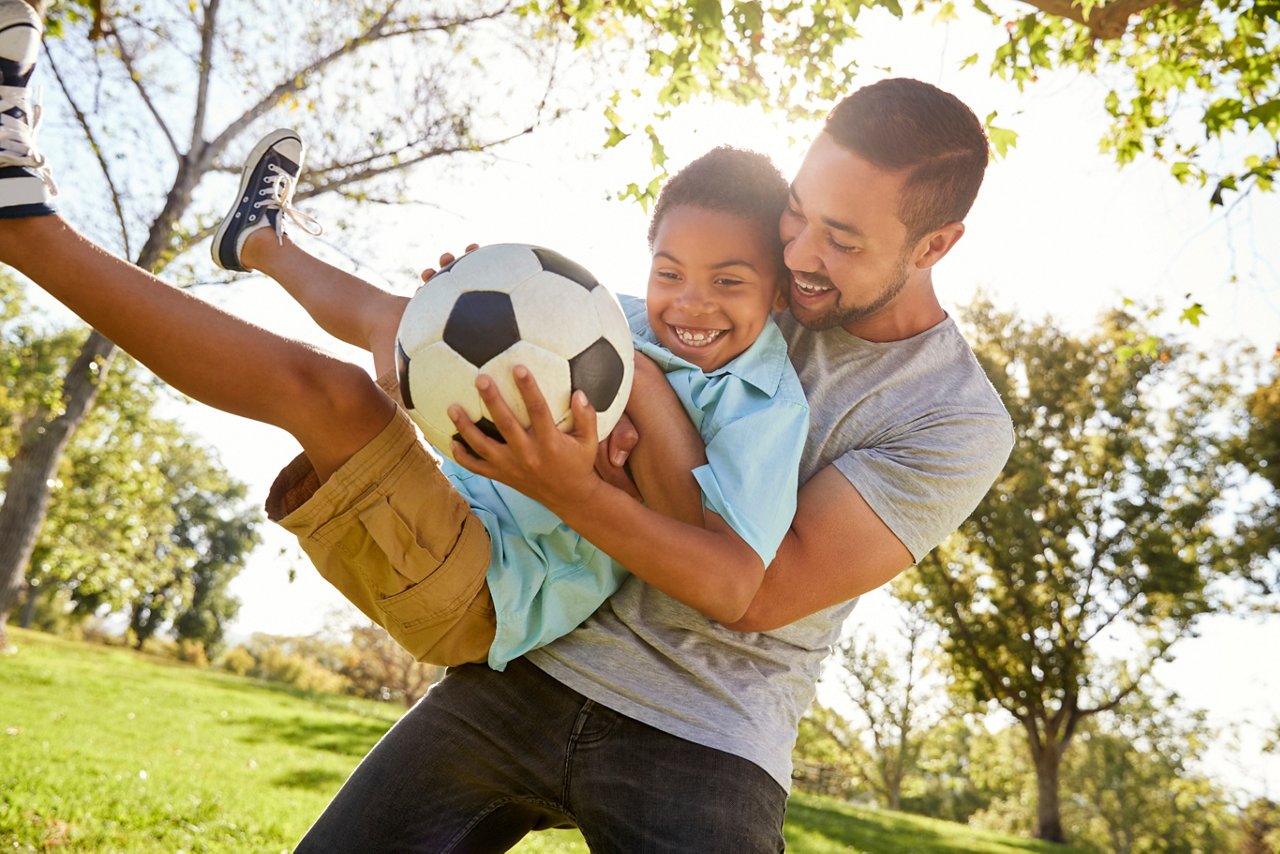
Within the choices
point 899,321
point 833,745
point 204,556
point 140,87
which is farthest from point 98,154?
point 204,556

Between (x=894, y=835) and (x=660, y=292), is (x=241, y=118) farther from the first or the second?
(x=894, y=835)

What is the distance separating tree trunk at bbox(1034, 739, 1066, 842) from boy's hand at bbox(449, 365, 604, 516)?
24.0 m

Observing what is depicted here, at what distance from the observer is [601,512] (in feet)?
6.66

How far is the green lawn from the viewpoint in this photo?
22.3 ft

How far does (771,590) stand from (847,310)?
36.4 inches

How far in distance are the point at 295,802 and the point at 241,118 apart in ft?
30.4

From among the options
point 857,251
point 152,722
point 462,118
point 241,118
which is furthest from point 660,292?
point 152,722

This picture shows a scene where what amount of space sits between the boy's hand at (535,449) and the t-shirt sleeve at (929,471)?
2.80ft

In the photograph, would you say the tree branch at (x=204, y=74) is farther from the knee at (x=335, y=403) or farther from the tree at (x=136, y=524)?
the knee at (x=335, y=403)

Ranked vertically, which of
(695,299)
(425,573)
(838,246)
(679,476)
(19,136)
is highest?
(838,246)

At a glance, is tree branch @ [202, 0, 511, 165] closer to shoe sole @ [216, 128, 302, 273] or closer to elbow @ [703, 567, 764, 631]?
shoe sole @ [216, 128, 302, 273]

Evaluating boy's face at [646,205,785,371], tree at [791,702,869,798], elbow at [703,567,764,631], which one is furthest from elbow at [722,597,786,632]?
tree at [791,702,869,798]

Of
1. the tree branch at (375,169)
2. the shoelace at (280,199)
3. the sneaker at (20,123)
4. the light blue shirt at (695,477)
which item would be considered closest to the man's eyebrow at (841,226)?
the light blue shirt at (695,477)

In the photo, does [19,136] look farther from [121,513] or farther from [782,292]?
[121,513]
